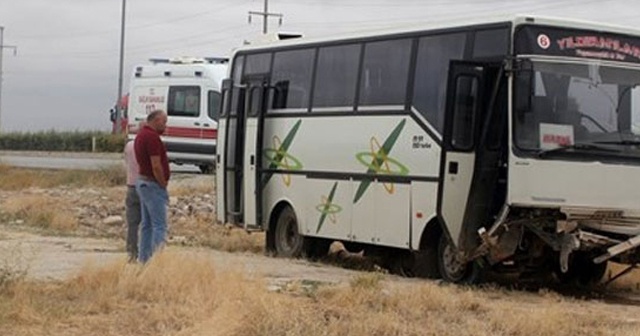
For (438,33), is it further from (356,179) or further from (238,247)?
(238,247)

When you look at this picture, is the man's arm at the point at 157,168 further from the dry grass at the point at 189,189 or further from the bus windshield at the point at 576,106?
the dry grass at the point at 189,189

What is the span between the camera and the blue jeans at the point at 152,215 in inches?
550

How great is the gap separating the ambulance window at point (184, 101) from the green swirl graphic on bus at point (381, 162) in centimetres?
1675

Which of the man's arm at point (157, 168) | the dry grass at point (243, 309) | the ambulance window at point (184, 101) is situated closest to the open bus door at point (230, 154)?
the man's arm at point (157, 168)

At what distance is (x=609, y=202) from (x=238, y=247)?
8.28 metres

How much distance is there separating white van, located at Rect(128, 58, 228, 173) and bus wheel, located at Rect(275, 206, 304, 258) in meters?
13.6

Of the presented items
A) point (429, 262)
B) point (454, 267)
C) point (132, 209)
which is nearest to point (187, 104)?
point (132, 209)

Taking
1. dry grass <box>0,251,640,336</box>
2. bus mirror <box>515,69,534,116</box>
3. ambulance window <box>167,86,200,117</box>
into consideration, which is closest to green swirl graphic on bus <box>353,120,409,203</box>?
bus mirror <box>515,69,534,116</box>

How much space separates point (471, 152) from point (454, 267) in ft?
5.14

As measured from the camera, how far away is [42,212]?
78.8 feet

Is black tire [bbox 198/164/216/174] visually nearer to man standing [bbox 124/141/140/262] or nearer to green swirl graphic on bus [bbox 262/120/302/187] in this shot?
green swirl graphic on bus [bbox 262/120/302/187]

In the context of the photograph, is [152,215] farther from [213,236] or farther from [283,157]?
[213,236]

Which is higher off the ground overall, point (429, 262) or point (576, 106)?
point (576, 106)

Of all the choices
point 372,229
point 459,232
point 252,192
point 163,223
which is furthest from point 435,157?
point 252,192
